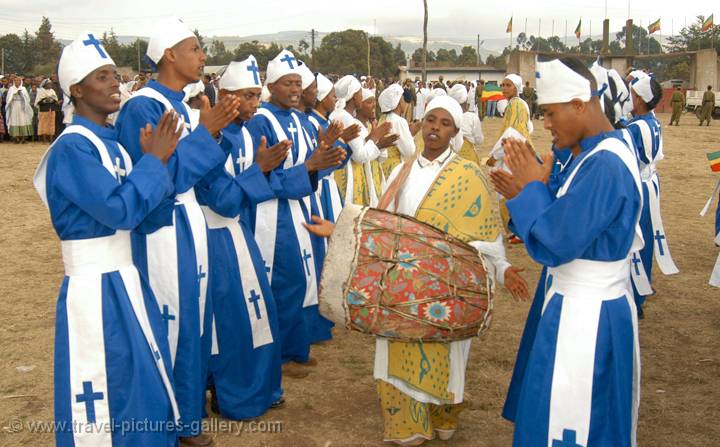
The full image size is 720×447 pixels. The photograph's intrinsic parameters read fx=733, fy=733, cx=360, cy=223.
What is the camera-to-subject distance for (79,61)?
11.8ft

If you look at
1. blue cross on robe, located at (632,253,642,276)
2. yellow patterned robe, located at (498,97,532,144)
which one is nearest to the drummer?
blue cross on robe, located at (632,253,642,276)

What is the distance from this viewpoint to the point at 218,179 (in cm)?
469

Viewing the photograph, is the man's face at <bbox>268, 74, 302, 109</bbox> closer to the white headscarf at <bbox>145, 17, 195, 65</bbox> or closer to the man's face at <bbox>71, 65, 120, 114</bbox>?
the white headscarf at <bbox>145, 17, 195, 65</bbox>

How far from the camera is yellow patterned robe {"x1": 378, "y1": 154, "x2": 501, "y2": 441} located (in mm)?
4398

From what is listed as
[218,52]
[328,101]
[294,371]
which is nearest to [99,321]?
[294,371]

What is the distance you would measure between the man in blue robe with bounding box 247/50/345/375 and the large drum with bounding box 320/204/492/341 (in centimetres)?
146

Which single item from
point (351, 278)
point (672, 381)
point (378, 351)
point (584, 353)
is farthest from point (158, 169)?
point (672, 381)

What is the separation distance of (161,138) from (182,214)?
0.86 m

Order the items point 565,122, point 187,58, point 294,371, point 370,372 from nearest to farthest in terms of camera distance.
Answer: point 565,122 < point 187,58 < point 294,371 < point 370,372

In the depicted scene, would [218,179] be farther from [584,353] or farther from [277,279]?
[584,353]

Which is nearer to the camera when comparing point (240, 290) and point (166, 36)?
point (166, 36)

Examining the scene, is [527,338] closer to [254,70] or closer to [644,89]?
[254,70]

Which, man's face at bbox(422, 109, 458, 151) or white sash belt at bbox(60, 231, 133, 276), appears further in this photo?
man's face at bbox(422, 109, 458, 151)

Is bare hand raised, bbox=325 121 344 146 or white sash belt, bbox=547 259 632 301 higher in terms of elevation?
→ bare hand raised, bbox=325 121 344 146
